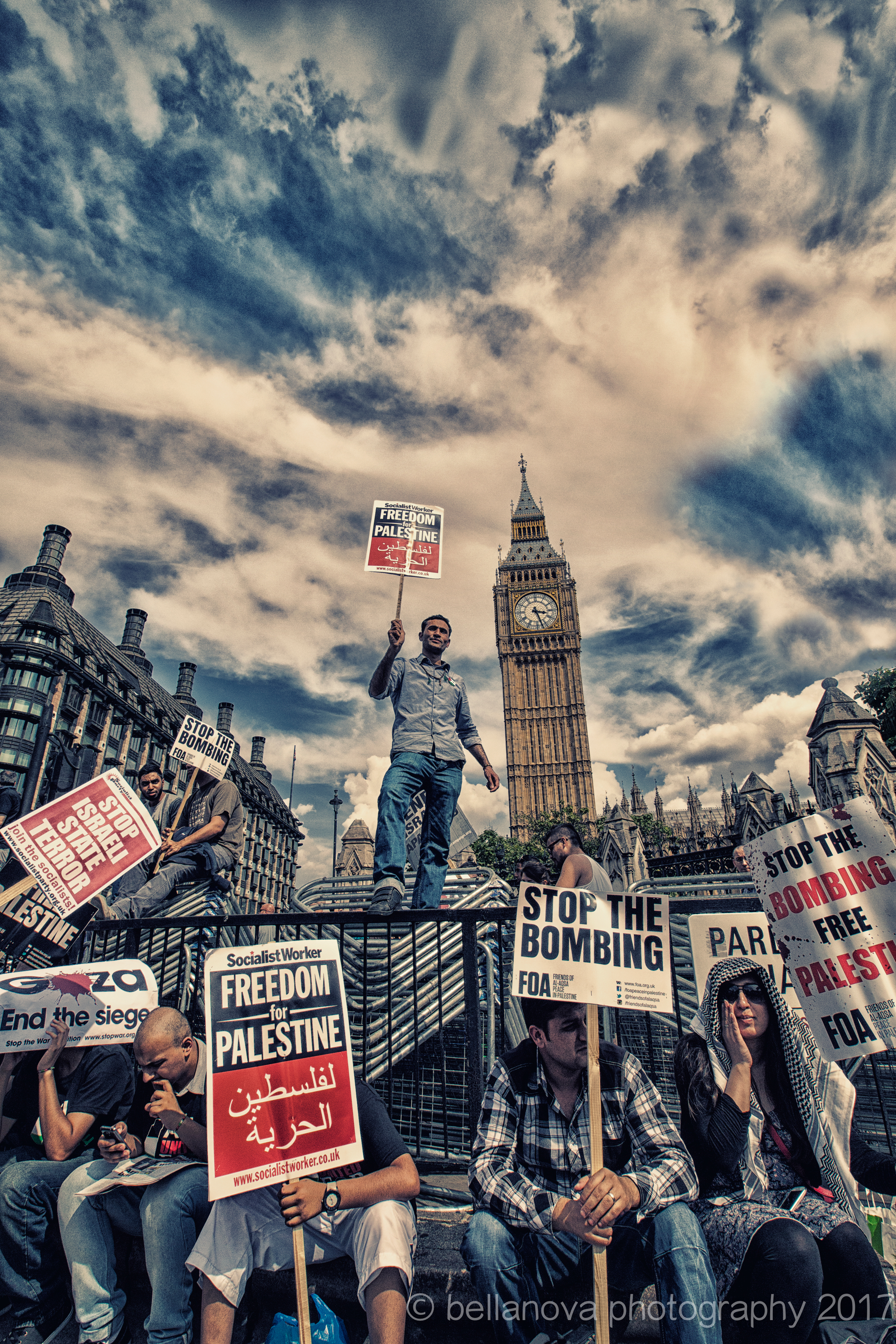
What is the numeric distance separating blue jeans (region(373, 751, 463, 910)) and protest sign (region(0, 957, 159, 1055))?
1.60 m

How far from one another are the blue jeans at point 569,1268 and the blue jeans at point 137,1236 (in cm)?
128

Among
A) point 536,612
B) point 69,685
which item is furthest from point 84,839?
point 536,612

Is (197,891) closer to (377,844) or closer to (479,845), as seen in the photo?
(377,844)

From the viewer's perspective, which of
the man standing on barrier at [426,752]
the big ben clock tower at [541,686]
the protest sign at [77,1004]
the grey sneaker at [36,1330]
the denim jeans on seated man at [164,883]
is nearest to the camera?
the grey sneaker at [36,1330]

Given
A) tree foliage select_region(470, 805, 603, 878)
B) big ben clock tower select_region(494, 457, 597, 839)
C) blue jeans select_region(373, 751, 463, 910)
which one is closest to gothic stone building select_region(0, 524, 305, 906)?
tree foliage select_region(470, 805, 603, 878)

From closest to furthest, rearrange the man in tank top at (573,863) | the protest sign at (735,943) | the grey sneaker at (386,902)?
the protest sign at (735,943) → the grey sneaker at (386,902) → the man in tank top at (573,863)

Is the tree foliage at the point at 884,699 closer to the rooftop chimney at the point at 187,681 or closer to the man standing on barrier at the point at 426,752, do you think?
the man standing on barrier at the point at 426,752

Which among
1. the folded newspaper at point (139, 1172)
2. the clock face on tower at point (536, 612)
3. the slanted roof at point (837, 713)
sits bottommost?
the folded newspaper at point (139, 1172)

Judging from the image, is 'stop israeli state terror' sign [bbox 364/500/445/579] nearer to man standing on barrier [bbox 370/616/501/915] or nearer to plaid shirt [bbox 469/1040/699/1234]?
man standing on barrier [bbox 370/616/501/915]

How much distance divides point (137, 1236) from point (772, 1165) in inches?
118

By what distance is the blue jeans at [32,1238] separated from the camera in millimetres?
3225

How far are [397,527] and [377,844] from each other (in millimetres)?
2765

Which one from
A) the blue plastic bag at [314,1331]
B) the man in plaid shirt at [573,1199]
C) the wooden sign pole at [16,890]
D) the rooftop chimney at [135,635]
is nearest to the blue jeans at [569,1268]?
the man in plaid shirt at [573,1199]

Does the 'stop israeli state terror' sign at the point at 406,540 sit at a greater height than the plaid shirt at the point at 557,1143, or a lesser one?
greater
